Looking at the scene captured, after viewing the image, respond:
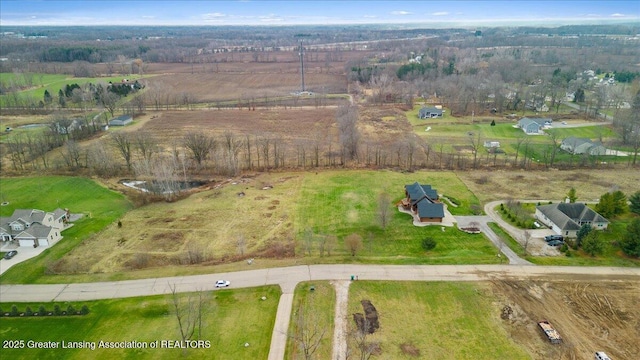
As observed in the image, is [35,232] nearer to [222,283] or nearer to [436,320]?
[222,283]

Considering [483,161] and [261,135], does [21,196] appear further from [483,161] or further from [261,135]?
[483,161]

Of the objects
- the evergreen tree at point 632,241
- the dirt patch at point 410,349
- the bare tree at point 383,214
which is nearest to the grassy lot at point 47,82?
the bare tree at point 383,214

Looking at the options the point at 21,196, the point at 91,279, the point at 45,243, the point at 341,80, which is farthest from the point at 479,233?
the point at 341,80

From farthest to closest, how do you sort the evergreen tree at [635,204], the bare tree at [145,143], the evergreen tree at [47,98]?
the evergreen tree at [47,98]
the bare tree at [145,143]
the evergreen tree at [635,204]

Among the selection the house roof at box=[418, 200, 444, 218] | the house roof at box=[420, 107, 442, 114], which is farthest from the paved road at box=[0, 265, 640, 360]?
the house roof at box=[420, 107, 442, 114]

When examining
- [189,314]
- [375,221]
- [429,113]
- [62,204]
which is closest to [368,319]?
[189,314]

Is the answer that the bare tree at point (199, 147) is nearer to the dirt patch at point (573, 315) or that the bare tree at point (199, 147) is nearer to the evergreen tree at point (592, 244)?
the dirt patch at point (573, 315)

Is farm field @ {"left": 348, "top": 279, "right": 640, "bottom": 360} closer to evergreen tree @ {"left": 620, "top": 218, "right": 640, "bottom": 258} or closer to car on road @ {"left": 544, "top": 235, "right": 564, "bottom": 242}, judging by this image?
evergreen tree @ {"left": 620, "top": 218, "right": 640, "bottom": 258}
